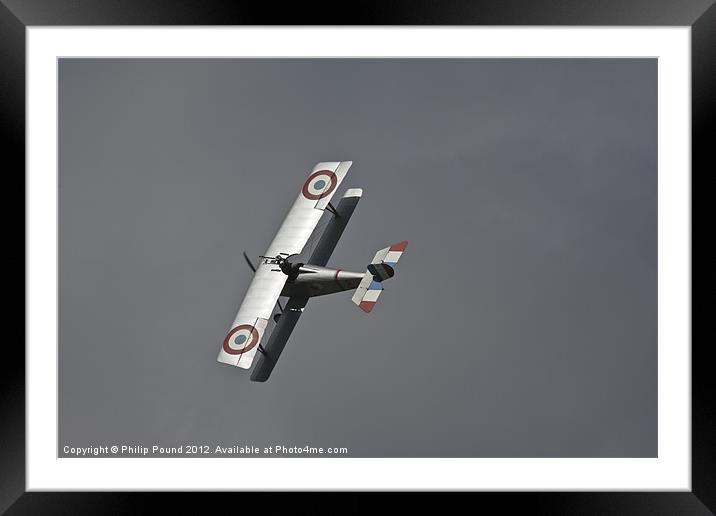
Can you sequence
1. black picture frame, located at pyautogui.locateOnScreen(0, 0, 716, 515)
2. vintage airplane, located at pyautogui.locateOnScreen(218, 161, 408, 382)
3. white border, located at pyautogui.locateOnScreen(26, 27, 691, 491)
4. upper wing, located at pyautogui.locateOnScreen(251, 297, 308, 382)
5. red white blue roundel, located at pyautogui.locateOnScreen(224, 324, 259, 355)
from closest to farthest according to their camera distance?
black picture frame, located at pyautogui.locateOnScreen(0, 0, 716, 515) → white border, located at pyautogui.locateOnScreen(26, 27, 691, 491) → red white blue roundel, located at pyautogui.locateOnScreen(224, 324, 259, 355) → vintage airplane, located at pyautogui.locateOnScreen(218, 161, 408, 382) → upper wing, located at pyautogui.locateOnScreen(251, 297, 308, 382)

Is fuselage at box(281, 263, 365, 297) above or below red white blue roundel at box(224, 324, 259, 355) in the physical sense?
above

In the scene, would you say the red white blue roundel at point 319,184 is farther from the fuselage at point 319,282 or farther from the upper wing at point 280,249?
the fuselage at point 319,282

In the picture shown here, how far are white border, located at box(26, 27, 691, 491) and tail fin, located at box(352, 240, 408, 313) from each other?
6.27 ft

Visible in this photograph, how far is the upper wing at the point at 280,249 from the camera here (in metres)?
7.79

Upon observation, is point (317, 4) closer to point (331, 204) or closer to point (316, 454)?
point (331, 204)

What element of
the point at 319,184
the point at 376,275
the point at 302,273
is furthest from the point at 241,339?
the point at 319,184

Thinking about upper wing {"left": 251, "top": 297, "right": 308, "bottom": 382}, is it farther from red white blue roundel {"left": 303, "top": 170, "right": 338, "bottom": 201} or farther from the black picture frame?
the black picture frame

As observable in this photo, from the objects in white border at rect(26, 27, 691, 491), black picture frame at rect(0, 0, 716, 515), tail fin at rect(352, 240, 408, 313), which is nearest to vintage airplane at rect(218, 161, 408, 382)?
tail fin at rect(352, 240, 408, 313)

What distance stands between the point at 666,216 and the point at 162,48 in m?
5.16

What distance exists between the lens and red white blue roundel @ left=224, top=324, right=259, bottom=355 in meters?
7.68

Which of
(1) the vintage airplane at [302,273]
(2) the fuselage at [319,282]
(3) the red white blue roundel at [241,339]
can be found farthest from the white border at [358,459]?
(2) the fuselage at [319,282]

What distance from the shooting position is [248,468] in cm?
693

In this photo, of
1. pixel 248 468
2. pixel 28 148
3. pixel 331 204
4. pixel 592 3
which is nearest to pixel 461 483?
pixel 248 468

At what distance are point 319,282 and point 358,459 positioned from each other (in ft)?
7.30
